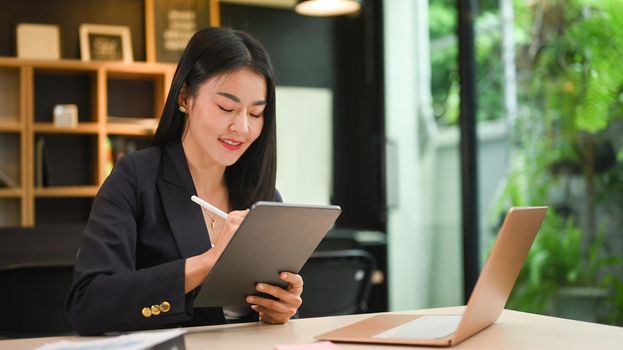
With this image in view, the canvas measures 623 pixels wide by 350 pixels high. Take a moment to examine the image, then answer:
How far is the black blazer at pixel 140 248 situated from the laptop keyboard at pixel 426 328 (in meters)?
0.41

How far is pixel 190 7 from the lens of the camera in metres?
5.72

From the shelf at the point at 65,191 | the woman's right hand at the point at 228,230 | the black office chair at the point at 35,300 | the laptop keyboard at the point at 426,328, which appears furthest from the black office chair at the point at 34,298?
the shelf at the point at 65,191

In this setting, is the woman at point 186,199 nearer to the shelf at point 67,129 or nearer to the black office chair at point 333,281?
the black office chair at point 333,281

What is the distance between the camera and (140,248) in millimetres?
1876

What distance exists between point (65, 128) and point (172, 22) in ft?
3.42

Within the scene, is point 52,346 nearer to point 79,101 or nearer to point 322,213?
point 322,213

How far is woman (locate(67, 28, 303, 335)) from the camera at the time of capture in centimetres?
165

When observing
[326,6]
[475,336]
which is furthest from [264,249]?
[326,6]

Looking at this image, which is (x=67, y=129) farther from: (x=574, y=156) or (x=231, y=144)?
(x=231, y=144)

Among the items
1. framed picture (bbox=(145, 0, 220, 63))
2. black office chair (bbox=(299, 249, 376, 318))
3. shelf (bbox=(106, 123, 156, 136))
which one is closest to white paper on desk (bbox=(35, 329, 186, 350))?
black office chair (bbox=(299, 249, 376, 318))

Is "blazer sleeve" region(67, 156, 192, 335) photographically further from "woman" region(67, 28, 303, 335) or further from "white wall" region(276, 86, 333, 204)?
"white wall" region(276, 86, 333, 204)

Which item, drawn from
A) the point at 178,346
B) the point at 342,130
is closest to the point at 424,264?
the point at 342,130

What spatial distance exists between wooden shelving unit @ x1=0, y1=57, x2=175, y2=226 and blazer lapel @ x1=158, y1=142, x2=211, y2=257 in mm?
3501

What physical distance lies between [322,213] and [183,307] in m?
0.33
